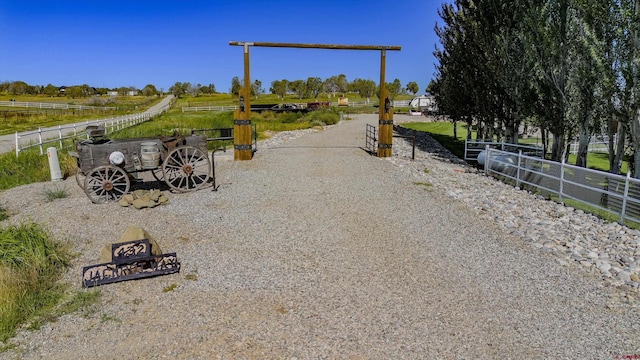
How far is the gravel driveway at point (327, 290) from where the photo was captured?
427 centimetres

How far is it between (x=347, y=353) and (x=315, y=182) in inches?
307

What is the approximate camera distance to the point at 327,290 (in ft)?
17.9

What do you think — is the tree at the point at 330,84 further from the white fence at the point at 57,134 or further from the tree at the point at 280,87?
the white fence at the point at 57,134

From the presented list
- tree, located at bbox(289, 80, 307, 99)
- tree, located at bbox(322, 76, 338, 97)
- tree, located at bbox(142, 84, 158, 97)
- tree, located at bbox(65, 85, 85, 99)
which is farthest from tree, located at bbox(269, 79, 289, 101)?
tree, located at bbox(65, 85, 85, 99)

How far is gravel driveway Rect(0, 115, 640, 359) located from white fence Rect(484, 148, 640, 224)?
9.50ft

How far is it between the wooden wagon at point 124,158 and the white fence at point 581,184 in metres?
8.71

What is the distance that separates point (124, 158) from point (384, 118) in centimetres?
945

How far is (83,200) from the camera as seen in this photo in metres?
9.44

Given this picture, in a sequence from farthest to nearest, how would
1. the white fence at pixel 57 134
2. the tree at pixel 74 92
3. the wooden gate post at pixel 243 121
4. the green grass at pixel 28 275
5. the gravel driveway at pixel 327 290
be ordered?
the tree at pixel 74 92
the white fence at pixel 57 134
the wooden gate post at pixel 243 121
the green grass at pixel 28 275
the gravel driveway at pixel 327 290

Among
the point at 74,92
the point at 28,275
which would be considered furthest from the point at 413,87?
the point at 28,275

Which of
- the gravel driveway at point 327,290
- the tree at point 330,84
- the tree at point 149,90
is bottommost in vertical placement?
the gravel driveway at point 327,290

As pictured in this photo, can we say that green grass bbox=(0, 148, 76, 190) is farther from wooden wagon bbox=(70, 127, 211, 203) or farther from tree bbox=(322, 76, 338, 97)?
tree bbox=(322, 76, 338, 97)

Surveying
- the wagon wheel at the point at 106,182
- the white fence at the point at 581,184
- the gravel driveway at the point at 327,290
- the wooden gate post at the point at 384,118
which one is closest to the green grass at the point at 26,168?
the gravel driveway at the point at 327,290

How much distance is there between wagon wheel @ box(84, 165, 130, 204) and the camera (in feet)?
29.5
